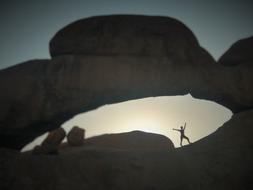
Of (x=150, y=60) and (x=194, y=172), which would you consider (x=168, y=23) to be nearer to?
(x=150, y=60)

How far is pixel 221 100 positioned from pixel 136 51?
4.27 m

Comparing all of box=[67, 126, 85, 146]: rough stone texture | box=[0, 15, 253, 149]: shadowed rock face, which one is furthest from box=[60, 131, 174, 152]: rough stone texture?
box=[0, 15, 253, 149]: shadowed rock face

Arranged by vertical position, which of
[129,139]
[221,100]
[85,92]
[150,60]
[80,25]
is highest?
[80,25]

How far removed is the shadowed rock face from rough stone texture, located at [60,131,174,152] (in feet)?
34.4

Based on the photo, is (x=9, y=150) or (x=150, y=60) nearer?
(x=9, y=150)

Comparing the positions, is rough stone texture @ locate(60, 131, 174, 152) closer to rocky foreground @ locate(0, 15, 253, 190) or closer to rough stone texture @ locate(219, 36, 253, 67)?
Result: rocky foreground @ locate(0, 15, 253, 190)

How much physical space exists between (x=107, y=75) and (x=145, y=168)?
3906 mm

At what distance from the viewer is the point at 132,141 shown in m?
21.8

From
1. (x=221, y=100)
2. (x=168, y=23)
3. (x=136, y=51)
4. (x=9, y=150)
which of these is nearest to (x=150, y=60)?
(x=136, y=51)

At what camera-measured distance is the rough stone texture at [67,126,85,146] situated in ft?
74.4

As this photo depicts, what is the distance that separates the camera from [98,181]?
9.88 meters

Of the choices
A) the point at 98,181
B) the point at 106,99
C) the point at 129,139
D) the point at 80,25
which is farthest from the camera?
the point at 129,139

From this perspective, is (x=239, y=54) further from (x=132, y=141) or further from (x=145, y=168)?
(x=132, y=141)

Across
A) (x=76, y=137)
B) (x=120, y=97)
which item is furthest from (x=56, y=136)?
(x=120, y=97)
